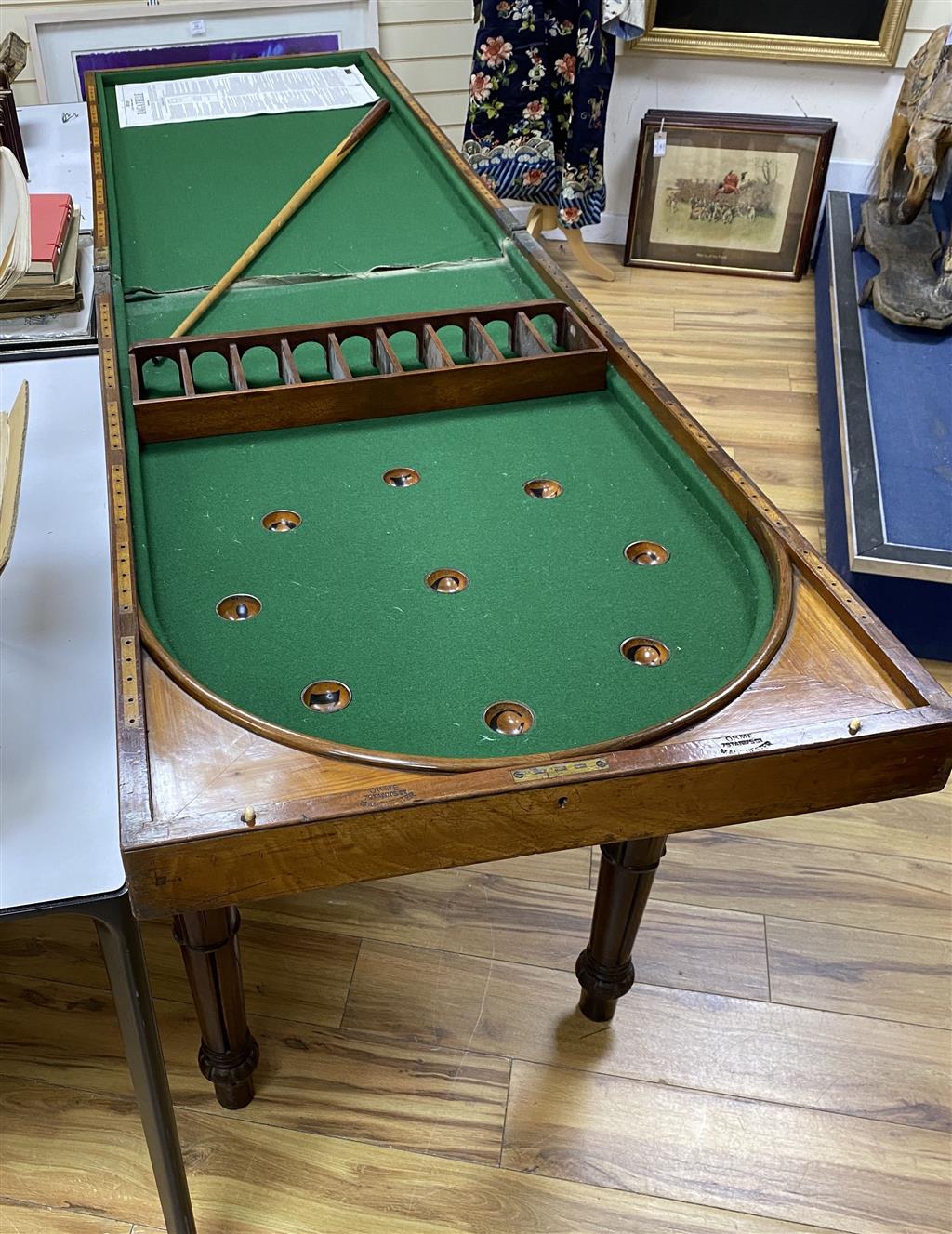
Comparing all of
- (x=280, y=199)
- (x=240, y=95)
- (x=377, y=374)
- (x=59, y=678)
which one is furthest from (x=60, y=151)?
(x=59, y=678)

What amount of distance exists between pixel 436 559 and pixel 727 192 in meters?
3.38

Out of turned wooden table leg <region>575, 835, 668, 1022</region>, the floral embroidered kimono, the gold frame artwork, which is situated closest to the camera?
turned wooden table leg <region>575, 835, 668, 1022</region>

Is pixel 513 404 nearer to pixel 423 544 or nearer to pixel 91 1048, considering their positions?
pixel 423 544

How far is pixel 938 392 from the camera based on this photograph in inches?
115

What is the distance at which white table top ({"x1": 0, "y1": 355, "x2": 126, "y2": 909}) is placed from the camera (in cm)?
111

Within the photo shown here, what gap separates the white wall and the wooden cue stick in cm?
152

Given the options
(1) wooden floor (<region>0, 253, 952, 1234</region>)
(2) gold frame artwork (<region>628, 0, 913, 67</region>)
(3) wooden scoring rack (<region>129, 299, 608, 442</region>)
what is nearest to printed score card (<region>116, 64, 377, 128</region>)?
(2) gold frame artwork (<region>628, 0, 913, 67</region>)

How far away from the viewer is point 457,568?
137 centimetres

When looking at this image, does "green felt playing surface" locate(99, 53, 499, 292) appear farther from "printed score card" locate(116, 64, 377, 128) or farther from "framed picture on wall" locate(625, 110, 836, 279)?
"framed picture on wall" locate(625, 110, 836, 279)

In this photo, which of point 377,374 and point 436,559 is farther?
point 377,374

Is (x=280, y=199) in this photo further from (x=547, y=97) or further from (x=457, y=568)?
(x=547, y=97)

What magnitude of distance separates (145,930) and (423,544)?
1.01m

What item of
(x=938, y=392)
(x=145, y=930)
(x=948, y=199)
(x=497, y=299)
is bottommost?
(x=145, y=930)

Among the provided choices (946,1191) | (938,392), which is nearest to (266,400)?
(946,1191)
